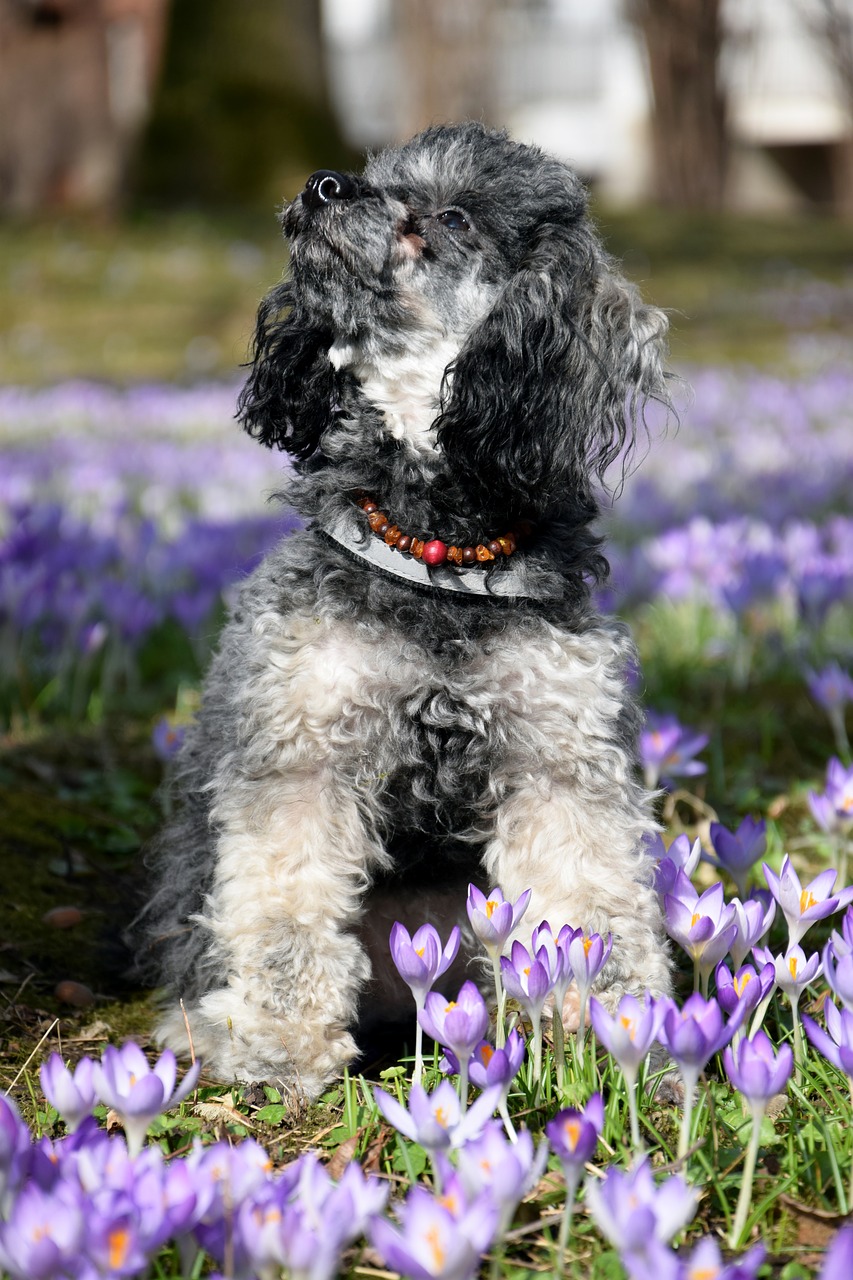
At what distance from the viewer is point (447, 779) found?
113 inches

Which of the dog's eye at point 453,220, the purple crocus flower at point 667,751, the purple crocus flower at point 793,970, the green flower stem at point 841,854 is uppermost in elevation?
the dog's eye at point 453,220

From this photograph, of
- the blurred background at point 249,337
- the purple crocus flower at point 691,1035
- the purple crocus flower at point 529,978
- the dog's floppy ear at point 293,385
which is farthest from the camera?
the blurred background at point 249,337

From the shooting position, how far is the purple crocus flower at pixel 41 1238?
5.68 ft

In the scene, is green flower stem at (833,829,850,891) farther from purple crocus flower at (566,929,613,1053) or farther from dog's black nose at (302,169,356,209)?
dog's black nose at (302,169,356,209)

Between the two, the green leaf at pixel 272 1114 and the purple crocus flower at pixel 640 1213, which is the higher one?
the purple crocus flower at pixel 640 1213

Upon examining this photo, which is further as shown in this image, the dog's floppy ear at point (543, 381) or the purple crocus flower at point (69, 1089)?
the dog's floppy ear at point (543, 381)

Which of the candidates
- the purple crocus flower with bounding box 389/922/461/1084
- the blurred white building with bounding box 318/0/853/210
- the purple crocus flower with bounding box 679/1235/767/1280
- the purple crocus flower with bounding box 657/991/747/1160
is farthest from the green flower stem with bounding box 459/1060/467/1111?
the blurred white building with bounding box 318/0/853/210

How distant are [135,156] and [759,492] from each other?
16.7 metres

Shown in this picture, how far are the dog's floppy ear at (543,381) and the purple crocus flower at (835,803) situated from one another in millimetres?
972

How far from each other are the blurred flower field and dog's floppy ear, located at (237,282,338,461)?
16 cm

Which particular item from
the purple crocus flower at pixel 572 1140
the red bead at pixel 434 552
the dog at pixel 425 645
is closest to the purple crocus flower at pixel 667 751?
the dog at pixel 425 645

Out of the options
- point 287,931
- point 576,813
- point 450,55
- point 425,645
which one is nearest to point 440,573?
point 425,645

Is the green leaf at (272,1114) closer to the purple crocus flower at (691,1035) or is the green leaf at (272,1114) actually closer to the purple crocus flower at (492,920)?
the purple crocus flower at (492,920)

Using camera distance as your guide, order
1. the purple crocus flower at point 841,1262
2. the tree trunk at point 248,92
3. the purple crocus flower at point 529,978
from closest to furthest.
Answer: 1. the purple crocus flower at point 841,1262
2. the purple crocus flower at point 529,978
3. the tree trunk at point 248,92
